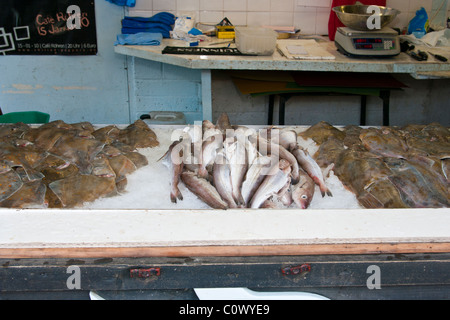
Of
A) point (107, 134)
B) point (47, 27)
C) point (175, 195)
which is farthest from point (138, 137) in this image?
point (47, 27)

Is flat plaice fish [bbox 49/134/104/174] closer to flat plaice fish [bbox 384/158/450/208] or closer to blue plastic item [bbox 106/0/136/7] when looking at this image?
flat plaice fish [bbox 384/158/450/208]

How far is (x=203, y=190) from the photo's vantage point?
1.90 metres

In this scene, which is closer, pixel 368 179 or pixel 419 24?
pixel 368 179

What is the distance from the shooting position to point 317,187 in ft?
6.68

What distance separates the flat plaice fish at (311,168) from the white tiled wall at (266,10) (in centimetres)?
310

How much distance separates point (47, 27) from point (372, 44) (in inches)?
131

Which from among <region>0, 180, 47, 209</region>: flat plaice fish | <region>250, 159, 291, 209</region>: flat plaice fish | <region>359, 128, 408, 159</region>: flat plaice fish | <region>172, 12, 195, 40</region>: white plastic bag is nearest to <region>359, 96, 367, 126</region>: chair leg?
<region>172, 12, 195, 40</region>: white plastic bag

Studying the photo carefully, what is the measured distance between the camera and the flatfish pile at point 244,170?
1884 millimetres

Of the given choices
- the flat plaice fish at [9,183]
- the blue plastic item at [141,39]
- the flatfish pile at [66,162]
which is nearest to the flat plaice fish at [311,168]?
the flatfish pile at [66,162]

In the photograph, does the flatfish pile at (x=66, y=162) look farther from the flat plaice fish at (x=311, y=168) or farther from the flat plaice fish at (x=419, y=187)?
the flat plaice fish at (x=419, y=187)

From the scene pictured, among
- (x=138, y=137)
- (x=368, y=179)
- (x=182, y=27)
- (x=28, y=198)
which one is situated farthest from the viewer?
(x=182, y=27)

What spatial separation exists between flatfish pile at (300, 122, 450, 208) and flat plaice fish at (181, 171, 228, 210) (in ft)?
2.04

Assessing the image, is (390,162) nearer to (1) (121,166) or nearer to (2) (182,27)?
(1) (121,166)
